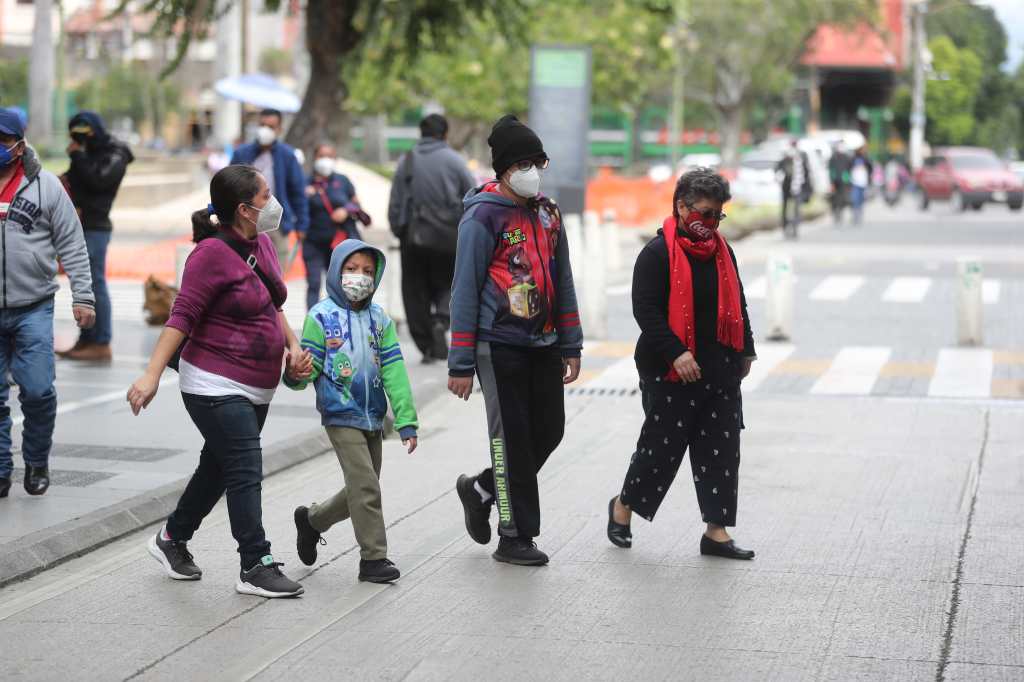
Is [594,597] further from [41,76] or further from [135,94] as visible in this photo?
[135,94]

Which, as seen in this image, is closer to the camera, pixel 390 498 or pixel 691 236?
pixel 691 236

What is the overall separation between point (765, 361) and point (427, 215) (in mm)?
3357

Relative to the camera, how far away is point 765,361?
14.3 metres

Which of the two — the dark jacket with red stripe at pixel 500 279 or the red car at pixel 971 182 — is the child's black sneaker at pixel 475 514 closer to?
the dark jacket with red stripe at pixel 500 279

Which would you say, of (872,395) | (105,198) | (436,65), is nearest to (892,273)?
(872,395)

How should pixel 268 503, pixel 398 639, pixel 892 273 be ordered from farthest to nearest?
pixel 892 273, pixel 268 503, pixel 398 639

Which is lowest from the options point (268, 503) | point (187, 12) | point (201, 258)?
point (268, 503)

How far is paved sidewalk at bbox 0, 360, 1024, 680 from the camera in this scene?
217 inches

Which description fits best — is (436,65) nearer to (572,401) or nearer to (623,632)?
(572,401)

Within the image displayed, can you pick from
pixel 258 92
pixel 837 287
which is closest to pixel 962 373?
pixel 837 287

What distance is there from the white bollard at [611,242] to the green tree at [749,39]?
3562cm

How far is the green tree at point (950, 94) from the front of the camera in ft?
291

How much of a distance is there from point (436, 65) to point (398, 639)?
38630mm

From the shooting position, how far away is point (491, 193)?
6.75 meters
